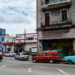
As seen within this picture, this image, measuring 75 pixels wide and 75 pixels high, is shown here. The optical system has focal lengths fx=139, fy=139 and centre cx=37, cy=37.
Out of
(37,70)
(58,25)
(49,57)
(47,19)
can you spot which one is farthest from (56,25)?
(37,70)

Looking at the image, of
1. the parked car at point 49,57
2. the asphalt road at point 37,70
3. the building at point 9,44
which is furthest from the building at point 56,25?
the building at point 9,44

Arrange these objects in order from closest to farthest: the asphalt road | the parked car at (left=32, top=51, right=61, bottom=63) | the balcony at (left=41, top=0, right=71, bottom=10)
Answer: the asphalt road, the parked car at (left=32, top=51, right=61, bottom=63), the balcony at (left=41, top=0, right=71, bottom=10)

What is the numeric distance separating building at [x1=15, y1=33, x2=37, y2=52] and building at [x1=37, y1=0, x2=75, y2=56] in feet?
38.1

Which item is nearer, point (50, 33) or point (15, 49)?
point (50, 33)

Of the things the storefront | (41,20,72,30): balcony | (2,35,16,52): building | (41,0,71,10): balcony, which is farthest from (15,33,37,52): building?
(41,0,71,10): balcony

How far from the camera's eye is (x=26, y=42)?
125ft

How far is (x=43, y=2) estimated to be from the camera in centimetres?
2522

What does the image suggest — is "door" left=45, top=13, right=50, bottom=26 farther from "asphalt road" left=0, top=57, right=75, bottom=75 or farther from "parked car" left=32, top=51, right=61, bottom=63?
"asphalt road" left=0, top=57, right=75, bottom=75

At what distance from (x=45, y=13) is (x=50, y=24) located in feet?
7.83

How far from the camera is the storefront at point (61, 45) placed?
2356 cm

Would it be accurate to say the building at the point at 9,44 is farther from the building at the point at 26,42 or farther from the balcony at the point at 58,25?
the balcony at the point at 58,25

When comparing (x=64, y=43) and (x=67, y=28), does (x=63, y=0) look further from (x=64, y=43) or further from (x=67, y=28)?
(x=64, y=43)

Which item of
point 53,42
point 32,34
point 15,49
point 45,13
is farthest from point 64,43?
point 15,49

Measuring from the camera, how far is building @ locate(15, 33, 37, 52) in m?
37.0
